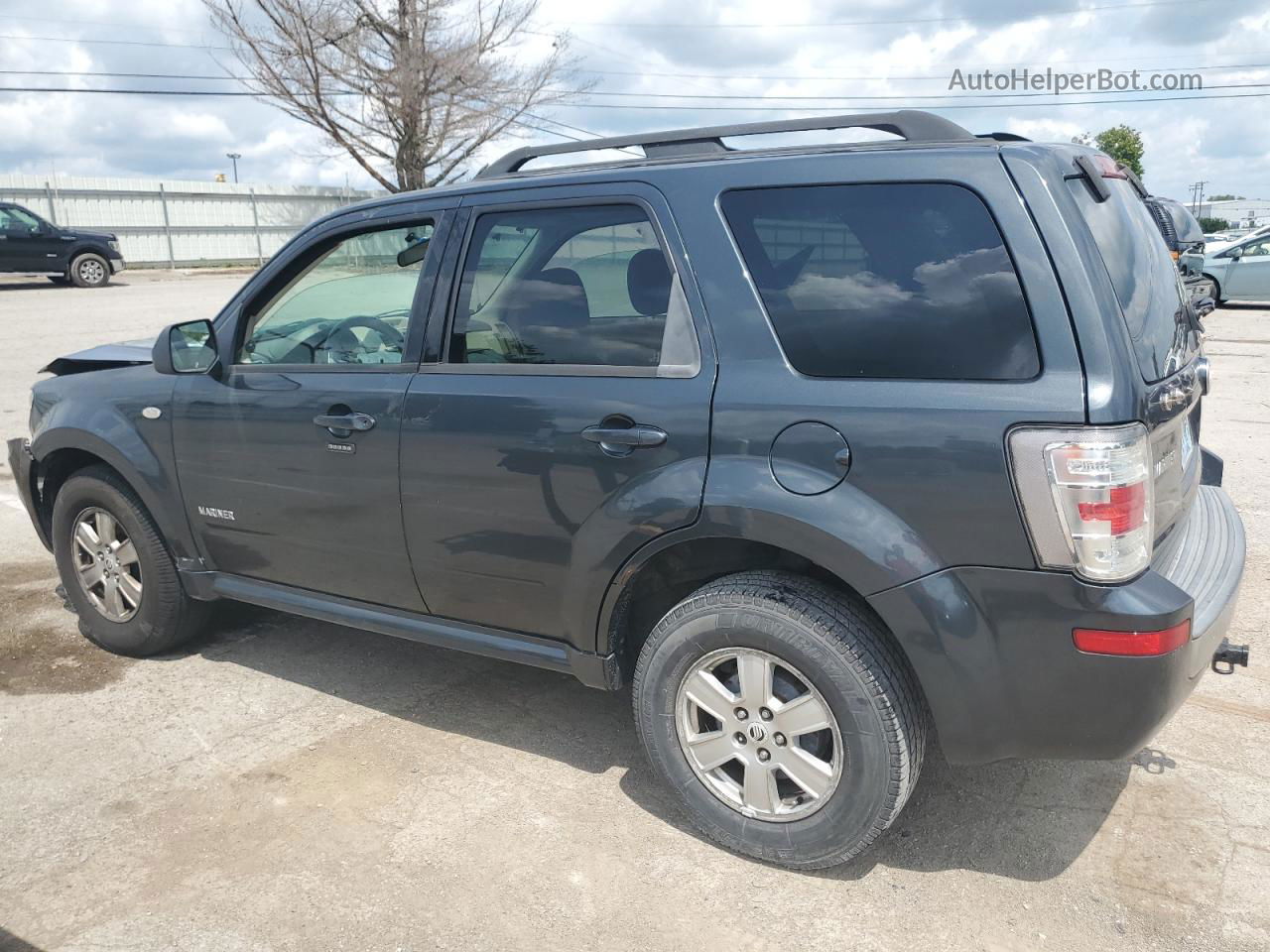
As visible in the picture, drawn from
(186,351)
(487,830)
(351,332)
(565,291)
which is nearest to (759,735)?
(487,830)

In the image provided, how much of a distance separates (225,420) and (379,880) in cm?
182

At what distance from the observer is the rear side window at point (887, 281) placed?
2.53 meters

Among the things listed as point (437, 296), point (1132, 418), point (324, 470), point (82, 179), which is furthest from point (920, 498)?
point (82, 179)

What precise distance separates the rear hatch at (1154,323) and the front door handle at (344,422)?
2.21 metres

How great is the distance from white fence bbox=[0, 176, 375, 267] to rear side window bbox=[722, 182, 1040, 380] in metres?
27.2

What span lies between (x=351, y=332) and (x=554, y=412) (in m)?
1.08

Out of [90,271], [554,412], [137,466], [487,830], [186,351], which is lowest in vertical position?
[487,830]

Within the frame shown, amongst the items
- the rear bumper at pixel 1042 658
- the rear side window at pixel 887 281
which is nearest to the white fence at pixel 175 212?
the rear side window at pixel 887 281

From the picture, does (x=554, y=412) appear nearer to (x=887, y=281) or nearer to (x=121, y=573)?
(x=887, y=281)

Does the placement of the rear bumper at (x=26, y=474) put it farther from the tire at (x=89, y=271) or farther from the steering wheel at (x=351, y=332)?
the tire at (x=89, y=271)

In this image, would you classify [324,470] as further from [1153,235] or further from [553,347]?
[1153,235]

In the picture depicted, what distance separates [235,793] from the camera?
339cm

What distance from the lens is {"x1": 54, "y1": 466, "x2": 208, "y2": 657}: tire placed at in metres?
4.26

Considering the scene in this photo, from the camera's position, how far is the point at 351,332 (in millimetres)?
3764
